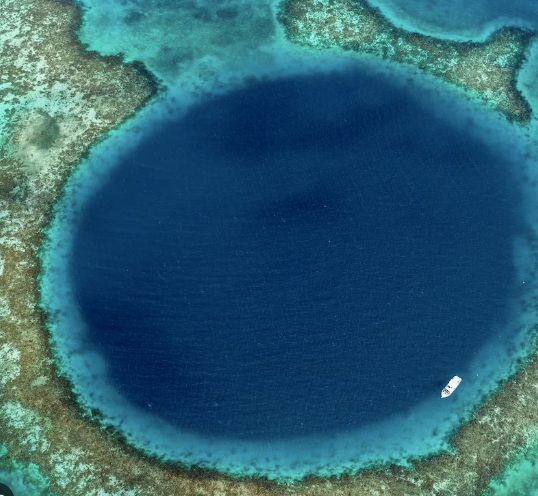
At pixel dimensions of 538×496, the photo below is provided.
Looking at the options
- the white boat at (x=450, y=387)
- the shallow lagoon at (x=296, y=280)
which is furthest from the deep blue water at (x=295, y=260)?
the white boat at (x=450, y=387)

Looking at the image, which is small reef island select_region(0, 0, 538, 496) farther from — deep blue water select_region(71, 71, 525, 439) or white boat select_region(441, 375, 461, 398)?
deep blue water select_region(71, 71, 525, 439)

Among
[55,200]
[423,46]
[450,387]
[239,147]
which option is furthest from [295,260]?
[423,46]

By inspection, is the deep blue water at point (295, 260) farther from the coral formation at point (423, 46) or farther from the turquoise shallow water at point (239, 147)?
the coral formation at point (423, 46)

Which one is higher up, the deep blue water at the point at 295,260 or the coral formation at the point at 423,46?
the coral formation at the point at 423,46

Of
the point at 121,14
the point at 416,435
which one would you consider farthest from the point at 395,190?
the point at 121,14

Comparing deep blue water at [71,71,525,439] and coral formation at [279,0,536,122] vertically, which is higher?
coral formation at [279,0,536,122]

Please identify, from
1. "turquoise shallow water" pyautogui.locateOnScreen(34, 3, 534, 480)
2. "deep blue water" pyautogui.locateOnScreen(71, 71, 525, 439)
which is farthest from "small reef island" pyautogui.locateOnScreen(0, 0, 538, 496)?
"deep blue water" pyautogui.locateOnScreen(71, 71, 525, 439)

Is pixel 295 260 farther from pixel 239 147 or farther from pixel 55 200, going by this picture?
pixel 55 200
